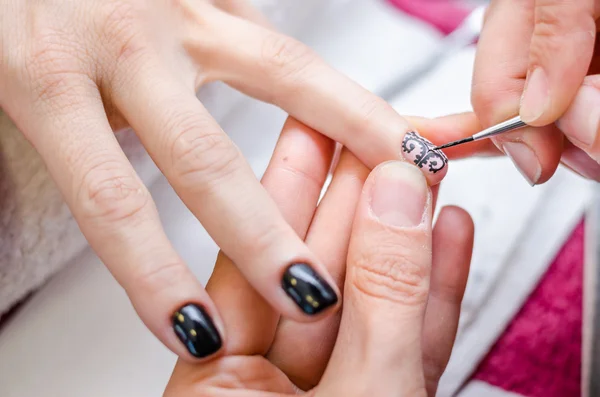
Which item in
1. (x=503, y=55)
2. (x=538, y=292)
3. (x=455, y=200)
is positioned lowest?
Answer: (x=538, y=292)

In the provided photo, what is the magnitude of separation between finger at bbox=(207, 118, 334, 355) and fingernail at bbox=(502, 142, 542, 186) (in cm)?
24

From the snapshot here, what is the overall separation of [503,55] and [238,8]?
421 millimetres

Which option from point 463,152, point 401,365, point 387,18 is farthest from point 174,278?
point 387,18

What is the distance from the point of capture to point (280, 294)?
0.60m

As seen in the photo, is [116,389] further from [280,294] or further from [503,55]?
[503,55]

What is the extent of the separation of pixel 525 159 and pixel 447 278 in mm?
191

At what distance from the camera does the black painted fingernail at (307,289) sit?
59 cm

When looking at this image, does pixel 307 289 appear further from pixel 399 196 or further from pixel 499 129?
pixel 499 129

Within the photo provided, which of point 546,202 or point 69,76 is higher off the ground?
point 69,76

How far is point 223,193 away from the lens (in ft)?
2.04

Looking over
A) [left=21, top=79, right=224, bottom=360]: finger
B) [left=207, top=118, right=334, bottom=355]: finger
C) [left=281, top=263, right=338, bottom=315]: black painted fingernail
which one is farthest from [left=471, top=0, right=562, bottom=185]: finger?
[left=21, top=79, right=224, bottom=360]: finger

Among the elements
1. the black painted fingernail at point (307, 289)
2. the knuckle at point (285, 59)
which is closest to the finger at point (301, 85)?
the knuckle at point (285, 59)

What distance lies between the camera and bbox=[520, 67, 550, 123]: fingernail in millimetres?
646

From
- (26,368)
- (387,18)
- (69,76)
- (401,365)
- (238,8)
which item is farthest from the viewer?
(387,18)
